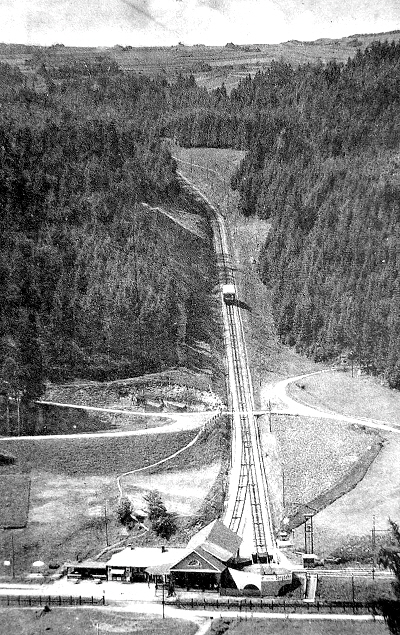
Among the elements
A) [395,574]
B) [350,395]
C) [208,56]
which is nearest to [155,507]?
[395,574]

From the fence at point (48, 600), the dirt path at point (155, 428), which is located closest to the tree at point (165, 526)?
the fence at point (48, 600)

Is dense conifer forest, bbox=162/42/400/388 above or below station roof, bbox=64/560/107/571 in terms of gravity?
above

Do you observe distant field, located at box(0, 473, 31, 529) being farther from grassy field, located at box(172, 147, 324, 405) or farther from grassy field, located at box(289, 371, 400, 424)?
grassy field, located at box(289, 371, 400, 424)

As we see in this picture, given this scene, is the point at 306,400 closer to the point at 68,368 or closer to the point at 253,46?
the point at 68,368

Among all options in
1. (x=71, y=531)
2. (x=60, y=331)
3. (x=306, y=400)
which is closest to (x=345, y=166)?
(x=306, y=400)

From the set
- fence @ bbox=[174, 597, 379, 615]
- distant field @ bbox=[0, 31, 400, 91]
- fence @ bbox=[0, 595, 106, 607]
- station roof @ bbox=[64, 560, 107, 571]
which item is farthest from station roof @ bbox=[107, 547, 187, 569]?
distant field @ bbox=[0, 31, 400, 91]

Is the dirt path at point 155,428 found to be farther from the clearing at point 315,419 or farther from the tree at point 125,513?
the tree at point 125,513

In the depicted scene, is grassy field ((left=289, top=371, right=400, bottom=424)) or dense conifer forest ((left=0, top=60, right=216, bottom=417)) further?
grassy field ((left=289, top=371, right=400, bottom=424))
